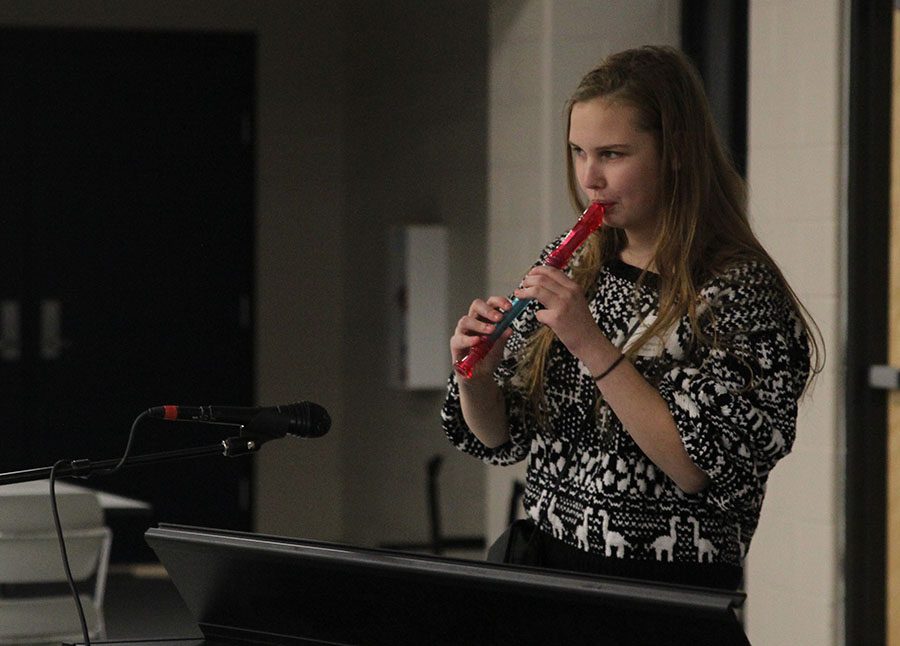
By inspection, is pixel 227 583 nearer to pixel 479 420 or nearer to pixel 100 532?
pixel 479 420

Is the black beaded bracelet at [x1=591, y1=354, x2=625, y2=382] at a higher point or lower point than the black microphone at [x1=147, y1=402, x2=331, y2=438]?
higher

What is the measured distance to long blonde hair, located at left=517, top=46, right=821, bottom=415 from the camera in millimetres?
1607

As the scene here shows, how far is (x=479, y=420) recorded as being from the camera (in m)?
1.72

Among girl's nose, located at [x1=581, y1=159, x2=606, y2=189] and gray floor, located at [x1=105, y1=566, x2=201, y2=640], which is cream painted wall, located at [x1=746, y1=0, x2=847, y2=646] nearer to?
girl's nose, located at [x1=581, y1=159, x2=606, y2=189]

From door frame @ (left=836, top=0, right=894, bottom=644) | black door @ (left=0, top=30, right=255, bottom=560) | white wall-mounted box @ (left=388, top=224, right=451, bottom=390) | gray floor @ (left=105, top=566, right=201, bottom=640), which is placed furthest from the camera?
black door @ (left=0, top=30, right=255, bottom=560)

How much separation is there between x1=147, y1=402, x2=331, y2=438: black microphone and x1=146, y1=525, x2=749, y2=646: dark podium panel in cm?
11

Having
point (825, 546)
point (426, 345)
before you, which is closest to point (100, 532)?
point (825, 546)

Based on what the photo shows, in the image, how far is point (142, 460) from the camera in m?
1.42

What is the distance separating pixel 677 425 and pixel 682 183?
0.95 ft

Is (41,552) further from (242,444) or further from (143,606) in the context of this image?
(143,606)

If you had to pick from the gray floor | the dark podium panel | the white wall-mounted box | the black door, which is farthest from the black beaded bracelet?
the black door

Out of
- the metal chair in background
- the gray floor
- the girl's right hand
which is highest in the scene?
the girl's right hand

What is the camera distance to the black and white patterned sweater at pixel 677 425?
1508mm

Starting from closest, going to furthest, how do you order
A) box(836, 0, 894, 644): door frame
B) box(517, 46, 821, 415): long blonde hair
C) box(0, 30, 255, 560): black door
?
box(517, 46, 821, 415): long blonde hair
box(836, 0, 894, 644): door frame
box(0, 30, 255, 560): black door
